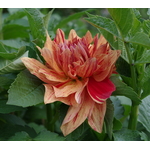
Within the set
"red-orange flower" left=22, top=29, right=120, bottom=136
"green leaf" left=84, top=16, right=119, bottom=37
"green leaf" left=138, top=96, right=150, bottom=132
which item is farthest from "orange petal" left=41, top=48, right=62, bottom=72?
"green leaf" left=138, top=96, right=150, bottom=132

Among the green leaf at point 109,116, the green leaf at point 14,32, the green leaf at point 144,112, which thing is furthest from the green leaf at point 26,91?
the green leaf at point 14,32

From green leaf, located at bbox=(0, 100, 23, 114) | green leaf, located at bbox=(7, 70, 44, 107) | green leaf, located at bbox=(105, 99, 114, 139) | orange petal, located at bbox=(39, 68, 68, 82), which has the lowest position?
green leaf, located at bbox=(0, 100, 23, 114)

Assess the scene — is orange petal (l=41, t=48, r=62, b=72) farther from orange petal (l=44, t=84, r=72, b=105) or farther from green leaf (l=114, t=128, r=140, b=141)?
green leaf (l=114, t=128, r=140, b=141)

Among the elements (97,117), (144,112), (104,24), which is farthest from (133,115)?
(104,24)

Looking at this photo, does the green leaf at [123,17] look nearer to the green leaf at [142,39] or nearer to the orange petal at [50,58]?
the green leaf at [142,39]

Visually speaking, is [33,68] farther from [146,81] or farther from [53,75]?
[146,81]
